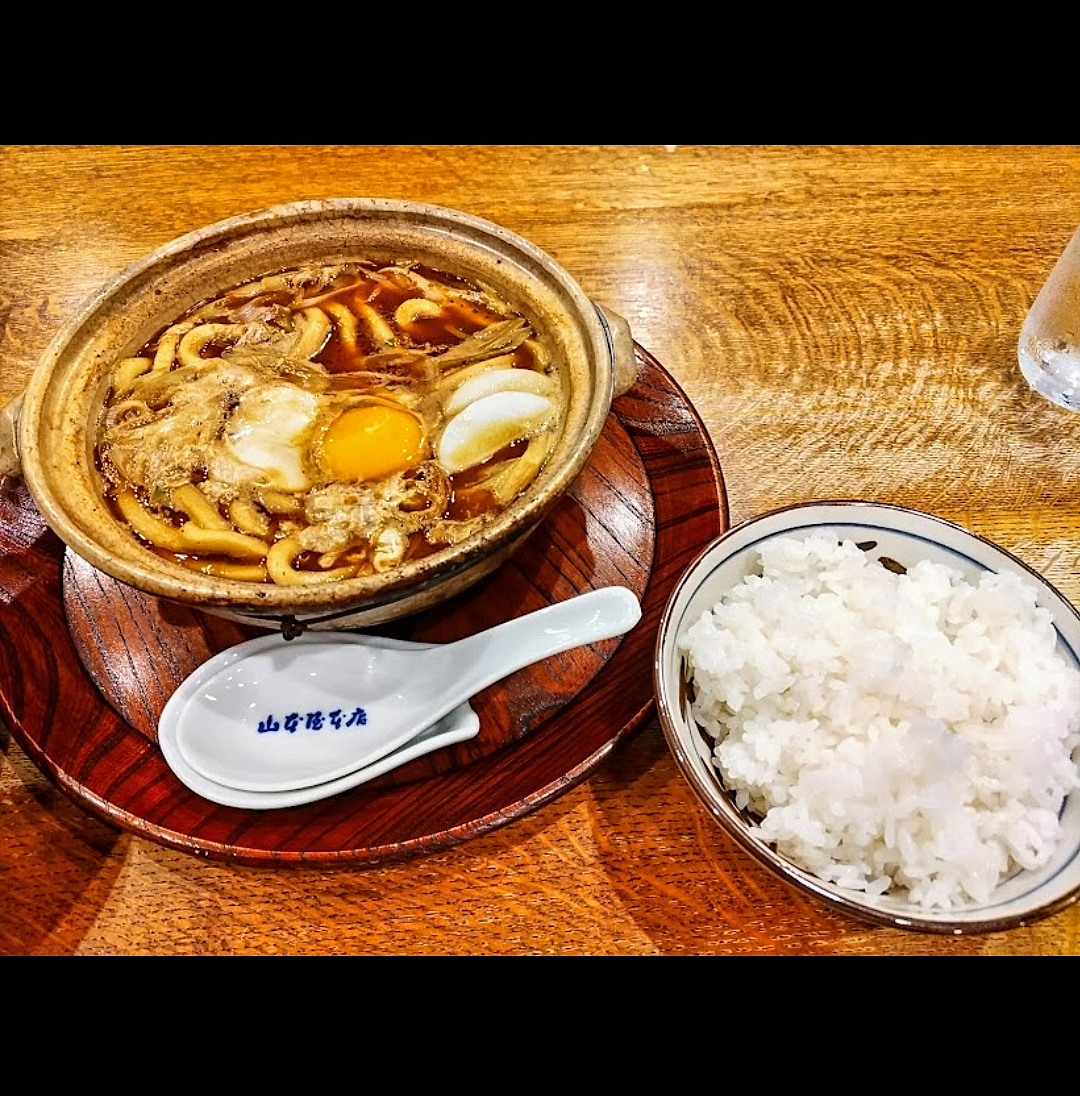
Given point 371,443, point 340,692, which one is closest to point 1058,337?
point 371,443

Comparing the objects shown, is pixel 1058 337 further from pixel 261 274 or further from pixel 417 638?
pixel 261 274

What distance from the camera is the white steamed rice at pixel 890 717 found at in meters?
1.16

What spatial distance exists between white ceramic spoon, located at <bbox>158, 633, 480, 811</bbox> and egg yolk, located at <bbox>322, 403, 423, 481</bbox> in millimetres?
363

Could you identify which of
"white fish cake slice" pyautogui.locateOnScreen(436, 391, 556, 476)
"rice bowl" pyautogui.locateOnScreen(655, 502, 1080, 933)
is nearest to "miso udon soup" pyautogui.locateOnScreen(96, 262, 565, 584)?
"white fish cake slice" pyautogui.locateOnScreen(436, 391, 556, 476)

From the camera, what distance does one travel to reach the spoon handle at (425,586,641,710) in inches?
54.1

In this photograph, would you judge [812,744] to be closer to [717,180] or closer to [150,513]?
[150,513]

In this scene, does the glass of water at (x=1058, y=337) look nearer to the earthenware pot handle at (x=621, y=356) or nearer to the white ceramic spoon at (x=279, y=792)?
the earthenware pot handle at (x=621, y=356)

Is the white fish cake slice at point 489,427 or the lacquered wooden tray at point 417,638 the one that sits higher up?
the white fish cake slice at point 489,427

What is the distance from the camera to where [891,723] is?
1256 mm

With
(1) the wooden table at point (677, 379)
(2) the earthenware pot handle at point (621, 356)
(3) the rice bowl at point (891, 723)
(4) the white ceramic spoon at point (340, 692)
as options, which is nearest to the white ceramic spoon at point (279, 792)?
(4) the white ceramic spoon at point (340, 692)

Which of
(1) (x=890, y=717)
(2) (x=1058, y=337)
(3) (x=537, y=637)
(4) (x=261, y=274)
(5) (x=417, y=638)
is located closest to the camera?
(1) (x=890, y=717)

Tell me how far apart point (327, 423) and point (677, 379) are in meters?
0.79

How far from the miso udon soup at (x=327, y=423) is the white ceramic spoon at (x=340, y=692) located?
15 cm

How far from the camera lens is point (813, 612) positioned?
1.32 m
